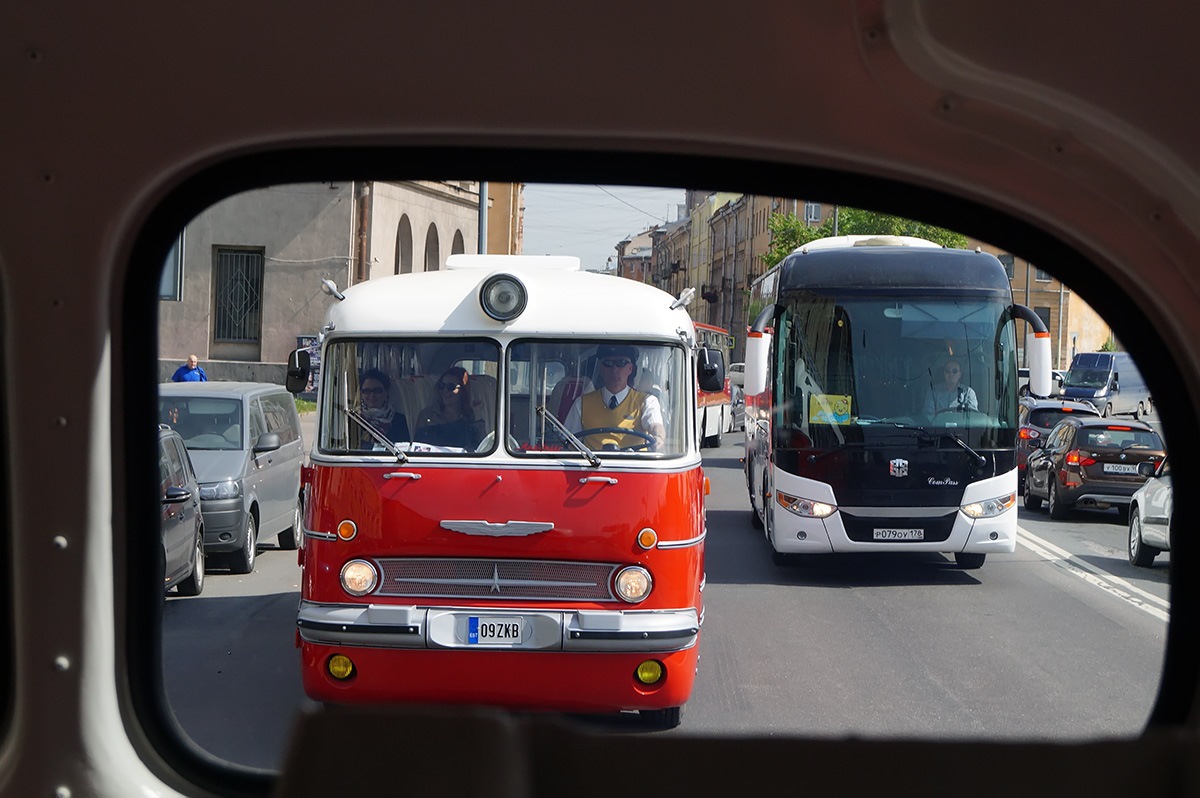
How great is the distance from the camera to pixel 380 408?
6.35 meters

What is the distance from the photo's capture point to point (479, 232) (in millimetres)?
4219

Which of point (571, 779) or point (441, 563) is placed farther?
point (441, 563)

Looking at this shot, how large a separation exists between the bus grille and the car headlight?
5.35 metres

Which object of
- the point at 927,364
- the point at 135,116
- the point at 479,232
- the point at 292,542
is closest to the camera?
the point at 135,116

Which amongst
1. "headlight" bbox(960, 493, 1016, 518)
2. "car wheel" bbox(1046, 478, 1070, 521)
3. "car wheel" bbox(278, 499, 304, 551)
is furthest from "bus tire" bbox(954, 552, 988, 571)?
"car wheel" bbox(278, 499, 304, 551)

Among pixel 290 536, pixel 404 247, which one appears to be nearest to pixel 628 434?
pixel 404 247

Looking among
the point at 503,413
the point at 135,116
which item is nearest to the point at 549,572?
the point at 503,413

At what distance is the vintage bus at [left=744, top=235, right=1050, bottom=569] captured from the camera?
39.2 ft

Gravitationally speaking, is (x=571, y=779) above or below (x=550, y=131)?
below

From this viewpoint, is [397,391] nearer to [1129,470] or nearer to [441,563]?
[441,563]

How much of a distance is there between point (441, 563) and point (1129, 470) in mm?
13686

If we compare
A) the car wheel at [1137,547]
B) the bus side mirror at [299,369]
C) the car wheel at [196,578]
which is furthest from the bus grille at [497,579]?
the car wheel at [1137,547]

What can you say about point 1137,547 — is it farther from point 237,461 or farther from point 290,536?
point 237,461

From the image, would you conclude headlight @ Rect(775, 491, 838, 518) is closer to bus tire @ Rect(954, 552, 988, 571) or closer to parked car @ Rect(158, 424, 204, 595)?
bus tire @ Rect(954, 552, 988, 571)
